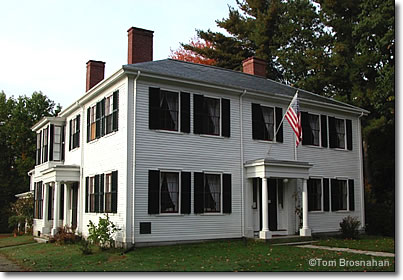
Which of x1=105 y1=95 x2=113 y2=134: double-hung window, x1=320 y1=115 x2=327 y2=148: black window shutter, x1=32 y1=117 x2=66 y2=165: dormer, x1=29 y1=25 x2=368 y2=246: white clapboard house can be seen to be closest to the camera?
x1=29 y1=25 x2=368 y2=246: white clapboard house

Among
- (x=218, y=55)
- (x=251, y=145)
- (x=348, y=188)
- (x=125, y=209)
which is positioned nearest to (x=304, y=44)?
(x=218, y=55)

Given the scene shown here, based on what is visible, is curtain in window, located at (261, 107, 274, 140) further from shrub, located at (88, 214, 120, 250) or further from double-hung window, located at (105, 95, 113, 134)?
shrub, located at (88, 214, 120, 250)

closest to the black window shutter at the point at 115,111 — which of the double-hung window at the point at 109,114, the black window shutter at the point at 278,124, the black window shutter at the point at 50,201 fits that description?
the double-hung window at the point at 109,114

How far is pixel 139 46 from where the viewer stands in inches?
767

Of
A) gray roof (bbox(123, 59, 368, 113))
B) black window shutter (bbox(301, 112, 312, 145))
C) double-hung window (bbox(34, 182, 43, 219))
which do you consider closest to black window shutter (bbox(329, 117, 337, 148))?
gray roof (bbox(123, 59, 368, 113))

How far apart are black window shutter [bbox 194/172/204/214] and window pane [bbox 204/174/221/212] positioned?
0.92ft

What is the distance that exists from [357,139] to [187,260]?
13.4 metres

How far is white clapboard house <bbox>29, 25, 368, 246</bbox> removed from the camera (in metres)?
16.0

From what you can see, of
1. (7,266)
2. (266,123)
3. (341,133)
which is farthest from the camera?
(341,133)

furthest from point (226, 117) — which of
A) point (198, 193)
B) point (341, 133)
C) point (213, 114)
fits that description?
point (341, 133)

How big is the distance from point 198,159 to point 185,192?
138cm

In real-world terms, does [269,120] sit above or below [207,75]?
below

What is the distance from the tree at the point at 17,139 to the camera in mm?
40062

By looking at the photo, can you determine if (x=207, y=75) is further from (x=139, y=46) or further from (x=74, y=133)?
(x=74, y=133)
